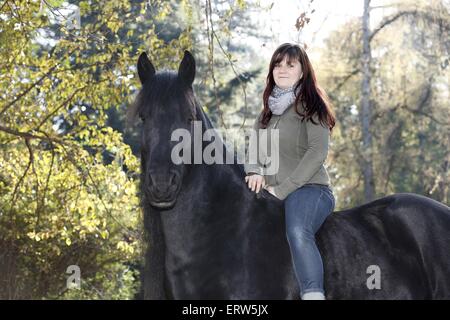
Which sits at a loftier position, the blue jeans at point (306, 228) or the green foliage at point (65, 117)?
the green foliage at point (65, 117)

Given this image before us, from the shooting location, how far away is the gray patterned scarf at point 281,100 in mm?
4297

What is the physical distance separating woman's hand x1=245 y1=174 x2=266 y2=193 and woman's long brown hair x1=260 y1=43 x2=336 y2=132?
0.41m

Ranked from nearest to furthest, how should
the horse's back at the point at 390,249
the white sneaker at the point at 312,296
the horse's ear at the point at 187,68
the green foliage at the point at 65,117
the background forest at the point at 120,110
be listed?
1. the white sneaker at the point at 312,296
2. the horse's ear at the point at 187,68
3. the horse's back at the point at 390,249
4. the background forest at the point at 120,110
5. the green foliage at the point at 65,117

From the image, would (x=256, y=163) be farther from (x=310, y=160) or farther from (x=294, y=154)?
(x=310, y=160)

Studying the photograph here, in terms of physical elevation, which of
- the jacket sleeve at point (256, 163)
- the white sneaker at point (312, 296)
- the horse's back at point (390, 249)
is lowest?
the white sneaker at point (312, 296)

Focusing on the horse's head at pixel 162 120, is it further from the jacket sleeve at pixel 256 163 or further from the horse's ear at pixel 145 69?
the jacket sleeve at pixel 256 163

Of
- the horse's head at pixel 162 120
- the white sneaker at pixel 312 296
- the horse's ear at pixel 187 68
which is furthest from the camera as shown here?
the horse's ear at pixel 187 68

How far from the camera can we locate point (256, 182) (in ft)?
13.6

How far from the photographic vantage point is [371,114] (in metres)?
21.0

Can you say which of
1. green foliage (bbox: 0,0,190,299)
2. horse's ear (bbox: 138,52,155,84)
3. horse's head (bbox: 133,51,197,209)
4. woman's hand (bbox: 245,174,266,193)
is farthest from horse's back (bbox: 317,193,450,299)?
green foliage (bbox: 0,0,190,299)

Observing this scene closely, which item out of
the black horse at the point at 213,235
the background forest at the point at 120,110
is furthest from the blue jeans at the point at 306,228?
the background forest at the point at 120,110

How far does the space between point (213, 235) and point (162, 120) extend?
758 mm

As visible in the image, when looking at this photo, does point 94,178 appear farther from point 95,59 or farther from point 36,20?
point 36,20
